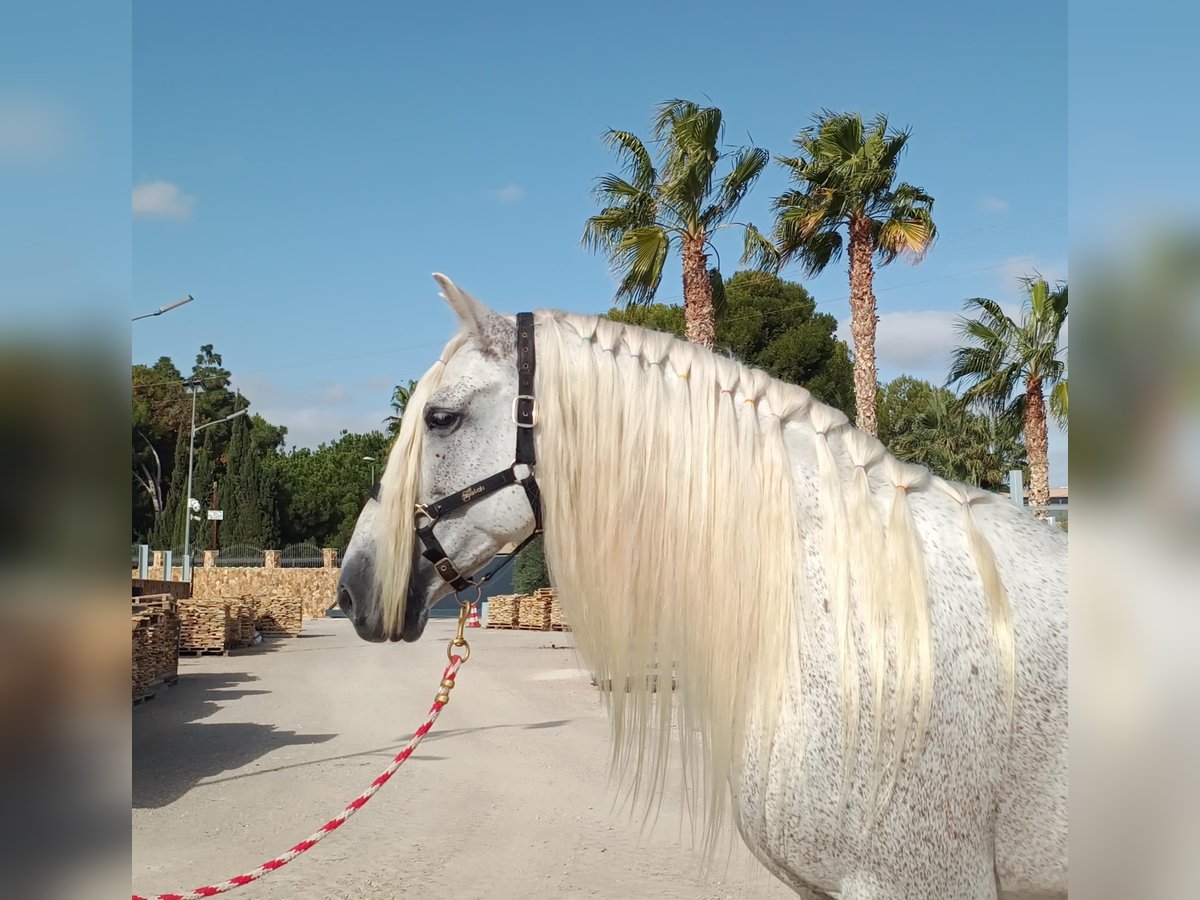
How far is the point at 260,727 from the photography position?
9.98m

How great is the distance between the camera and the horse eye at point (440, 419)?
6.61 feet

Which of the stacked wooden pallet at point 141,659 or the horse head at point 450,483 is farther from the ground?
the horse head at point 450,483

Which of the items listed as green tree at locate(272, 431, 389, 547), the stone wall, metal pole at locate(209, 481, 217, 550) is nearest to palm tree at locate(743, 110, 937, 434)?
the stone wall

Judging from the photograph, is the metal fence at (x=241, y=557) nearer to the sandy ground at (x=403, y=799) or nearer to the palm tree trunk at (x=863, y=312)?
the sandy ground at (x=403, y=799)

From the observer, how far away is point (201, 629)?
55.3 feet

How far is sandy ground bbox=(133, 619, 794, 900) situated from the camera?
4898mm

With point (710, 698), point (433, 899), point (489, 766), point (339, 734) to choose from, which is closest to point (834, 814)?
point (710, 698)

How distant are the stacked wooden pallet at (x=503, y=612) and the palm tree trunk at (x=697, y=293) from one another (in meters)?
12.7

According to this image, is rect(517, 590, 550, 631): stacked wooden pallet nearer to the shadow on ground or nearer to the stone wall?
the stone wall

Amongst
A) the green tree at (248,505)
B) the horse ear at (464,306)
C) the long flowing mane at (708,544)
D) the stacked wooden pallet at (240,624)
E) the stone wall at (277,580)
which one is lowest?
the stone wall at (277,580)

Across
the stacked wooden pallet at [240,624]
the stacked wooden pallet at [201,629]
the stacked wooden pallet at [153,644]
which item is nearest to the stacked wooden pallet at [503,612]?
the stacked wooden pallet at [240,624]

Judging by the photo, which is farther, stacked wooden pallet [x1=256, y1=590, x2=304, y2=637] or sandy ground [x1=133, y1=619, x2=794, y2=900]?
stacked wooden pallet [x1=256, y1=590, x2=304, y2=637]

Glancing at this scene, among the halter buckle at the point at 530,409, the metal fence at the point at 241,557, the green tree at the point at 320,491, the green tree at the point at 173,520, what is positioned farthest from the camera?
the green tree at the point at 320,491

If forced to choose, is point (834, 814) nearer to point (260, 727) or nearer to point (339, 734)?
point (339, 734)
